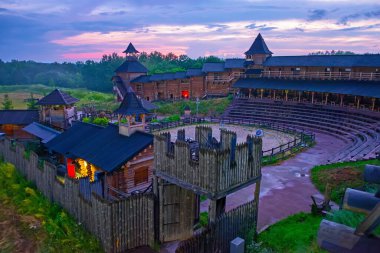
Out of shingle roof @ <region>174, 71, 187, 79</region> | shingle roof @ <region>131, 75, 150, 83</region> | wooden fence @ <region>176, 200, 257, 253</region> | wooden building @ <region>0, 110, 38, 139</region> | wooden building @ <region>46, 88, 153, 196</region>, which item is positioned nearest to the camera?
wooden fence @ <region>176, 200, 257, 253</region>

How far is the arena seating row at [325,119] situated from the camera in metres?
28.8


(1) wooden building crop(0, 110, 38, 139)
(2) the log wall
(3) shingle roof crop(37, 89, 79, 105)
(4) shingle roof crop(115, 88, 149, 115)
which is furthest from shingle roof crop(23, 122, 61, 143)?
(2) the log wall

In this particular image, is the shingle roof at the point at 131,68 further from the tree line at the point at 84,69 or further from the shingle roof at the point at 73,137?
the shingle roof at the point at 73,137

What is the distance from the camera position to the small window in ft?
59.8

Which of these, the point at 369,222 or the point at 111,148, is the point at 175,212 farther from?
the point at 369,222

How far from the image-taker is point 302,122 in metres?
43.9

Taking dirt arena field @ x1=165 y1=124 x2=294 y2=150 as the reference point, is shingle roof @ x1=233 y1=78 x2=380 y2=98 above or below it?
above

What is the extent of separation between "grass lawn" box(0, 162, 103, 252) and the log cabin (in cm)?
3846

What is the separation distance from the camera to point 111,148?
18453 mm

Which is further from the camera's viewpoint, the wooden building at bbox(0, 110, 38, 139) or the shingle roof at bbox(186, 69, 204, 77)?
the shingle roof at bbox(186, 69, 204, 77)

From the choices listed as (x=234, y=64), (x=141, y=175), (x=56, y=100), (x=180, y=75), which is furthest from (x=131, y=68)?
(x=141, y=175)

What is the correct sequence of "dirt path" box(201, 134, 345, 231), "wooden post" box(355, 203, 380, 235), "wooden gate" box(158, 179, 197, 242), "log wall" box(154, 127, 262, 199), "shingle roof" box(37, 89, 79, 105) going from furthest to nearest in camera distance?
"shingle roof" box(37, 89, 79, 105) → "dirt path" box(201, 134, 345, 231) → "wooden gate" box(158, 179, 197, 242) → "log wall" box(154, 127, 262, 199) → "wooden post" box(355, 203, 380, 235)

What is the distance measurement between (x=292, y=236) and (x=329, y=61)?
50051 millimetres

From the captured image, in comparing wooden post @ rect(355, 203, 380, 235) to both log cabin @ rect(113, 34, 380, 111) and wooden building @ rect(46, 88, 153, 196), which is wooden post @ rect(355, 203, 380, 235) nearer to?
wooden building @ rect(46, 88, 153, 196)
